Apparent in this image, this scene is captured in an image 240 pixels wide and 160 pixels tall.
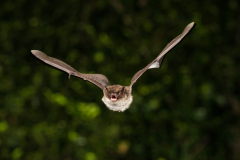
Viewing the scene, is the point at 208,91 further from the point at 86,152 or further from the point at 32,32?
the point at 32,32

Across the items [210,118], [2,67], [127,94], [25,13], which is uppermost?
[25,13]

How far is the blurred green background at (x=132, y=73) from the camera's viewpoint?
4.77m

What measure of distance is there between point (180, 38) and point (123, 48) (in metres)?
4.02

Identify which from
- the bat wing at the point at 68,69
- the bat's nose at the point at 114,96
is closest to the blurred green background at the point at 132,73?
the bat wing at the point at 68,69

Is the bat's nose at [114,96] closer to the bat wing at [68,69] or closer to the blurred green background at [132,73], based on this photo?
the bat wing at [68,69]

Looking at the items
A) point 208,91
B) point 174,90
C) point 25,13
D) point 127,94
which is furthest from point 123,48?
point 127,94

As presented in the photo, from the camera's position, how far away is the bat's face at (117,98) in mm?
1631

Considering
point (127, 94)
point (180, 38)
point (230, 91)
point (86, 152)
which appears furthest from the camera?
point (230, 91)

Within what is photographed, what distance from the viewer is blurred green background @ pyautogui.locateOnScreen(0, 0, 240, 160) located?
477 centimetres

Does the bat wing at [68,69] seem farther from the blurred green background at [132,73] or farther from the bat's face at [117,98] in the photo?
the blurred green background at [132,73]

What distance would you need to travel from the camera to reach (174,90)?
17.1 ft

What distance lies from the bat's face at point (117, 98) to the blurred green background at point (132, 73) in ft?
8.76

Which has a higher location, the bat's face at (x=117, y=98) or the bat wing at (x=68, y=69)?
the bat wing at (x=68, y=69)

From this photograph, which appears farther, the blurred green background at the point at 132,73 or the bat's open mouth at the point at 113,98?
the blurred green background at the point at 132,73
